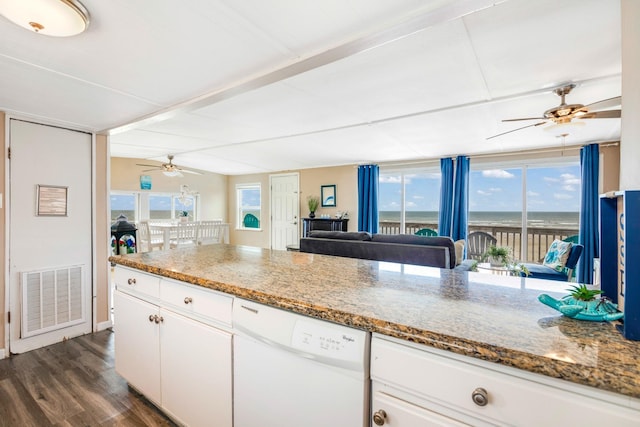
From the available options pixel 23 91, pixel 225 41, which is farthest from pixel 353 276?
pixel 23 91

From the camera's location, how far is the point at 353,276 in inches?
58.2

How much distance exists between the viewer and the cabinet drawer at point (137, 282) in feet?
5.59

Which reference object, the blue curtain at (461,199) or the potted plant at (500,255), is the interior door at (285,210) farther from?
the potted plant at (500,255)

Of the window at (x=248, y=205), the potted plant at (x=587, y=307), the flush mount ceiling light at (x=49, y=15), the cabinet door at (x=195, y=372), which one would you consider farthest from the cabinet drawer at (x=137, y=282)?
the window at (x=248, y=205)

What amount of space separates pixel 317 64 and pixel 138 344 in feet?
7.00

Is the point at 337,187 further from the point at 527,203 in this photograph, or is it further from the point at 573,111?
the point at 573,111

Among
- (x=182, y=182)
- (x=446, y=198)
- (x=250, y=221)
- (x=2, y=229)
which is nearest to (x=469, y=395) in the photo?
(x=2, y=229)

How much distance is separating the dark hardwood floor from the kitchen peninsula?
947 millimetres

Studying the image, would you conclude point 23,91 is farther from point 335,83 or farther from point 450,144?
point 450,144

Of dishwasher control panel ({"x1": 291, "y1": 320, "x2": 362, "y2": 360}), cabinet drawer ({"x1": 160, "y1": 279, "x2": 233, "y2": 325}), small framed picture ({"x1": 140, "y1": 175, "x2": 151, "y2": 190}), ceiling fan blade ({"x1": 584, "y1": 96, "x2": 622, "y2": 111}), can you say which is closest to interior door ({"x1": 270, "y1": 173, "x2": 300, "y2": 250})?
small framed picture ({"x1": 140, "y1": 175, "x2": 151, "y2": 190})

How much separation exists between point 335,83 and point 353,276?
171 cm

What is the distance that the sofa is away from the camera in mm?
3092

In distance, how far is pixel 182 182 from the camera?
284 inches

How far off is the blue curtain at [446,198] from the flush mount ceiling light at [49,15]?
5.30m
